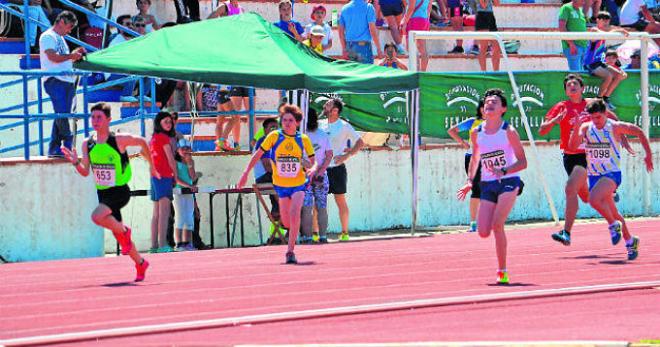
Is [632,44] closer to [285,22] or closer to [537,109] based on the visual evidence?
[537,109]

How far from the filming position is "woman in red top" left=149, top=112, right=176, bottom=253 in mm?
20828

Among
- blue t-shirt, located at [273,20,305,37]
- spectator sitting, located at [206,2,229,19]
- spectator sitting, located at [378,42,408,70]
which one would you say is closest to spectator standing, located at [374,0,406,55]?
blue t-shirt, located at [273,20,305,37]

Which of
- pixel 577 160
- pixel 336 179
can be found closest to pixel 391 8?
pixel 336 179

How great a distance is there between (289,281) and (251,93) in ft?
25.1

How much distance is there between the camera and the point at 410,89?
22.6 metres

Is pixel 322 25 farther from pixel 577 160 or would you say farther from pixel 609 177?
pixel 609 177

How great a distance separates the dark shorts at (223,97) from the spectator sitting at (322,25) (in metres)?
1.91

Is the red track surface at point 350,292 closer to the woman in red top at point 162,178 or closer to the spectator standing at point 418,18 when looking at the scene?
the woman in red top at point 162,178

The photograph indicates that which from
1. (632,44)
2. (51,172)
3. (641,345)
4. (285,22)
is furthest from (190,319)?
(632,44)

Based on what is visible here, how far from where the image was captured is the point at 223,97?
80.9 feet

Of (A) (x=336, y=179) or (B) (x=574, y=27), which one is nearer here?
(A) (x=336, y=179)

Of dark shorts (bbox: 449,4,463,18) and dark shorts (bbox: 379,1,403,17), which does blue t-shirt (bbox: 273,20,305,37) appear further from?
dark shorts (bbox: 449,4,463,18)

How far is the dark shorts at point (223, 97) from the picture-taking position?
24.6 m

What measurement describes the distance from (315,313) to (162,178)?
867 centimetres
